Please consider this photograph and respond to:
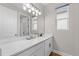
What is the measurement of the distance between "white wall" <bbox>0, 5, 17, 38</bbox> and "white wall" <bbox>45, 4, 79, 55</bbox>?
83 cm

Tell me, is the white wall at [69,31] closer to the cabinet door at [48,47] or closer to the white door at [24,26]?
the cabinet door at [48,47]

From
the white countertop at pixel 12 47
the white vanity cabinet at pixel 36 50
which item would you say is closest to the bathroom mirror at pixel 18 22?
Result: the white countertop at pixel 12 47

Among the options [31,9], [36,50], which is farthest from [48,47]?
[31,9]

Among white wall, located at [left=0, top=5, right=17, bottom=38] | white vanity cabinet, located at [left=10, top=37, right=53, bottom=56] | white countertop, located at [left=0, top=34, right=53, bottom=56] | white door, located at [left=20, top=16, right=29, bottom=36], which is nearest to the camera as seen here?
white countertop, located at [left=0, top=34, right=53, bottom=56]

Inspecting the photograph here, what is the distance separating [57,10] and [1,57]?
1.77m

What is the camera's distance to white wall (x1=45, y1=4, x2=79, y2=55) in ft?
7.07

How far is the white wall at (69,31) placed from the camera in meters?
2.15

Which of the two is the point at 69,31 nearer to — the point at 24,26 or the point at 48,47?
the point at 48,47

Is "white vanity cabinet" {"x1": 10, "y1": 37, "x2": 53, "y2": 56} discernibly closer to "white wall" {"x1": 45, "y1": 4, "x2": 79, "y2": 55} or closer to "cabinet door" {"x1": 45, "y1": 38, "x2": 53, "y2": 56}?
"cabinet door" {"x1": 45, "y1": 38, "x2": 53, "y2": 56}

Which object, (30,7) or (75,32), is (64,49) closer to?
(75,32)

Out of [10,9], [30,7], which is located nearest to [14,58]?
[10,9]

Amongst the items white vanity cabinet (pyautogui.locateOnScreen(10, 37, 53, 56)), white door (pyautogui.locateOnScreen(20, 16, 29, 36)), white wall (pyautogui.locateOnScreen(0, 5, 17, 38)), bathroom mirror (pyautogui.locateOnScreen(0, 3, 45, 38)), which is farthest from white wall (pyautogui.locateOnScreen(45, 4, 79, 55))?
white wall (pyautogui.locateOnScreen(0, 5, 17, 38))

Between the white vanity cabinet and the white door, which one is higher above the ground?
the white door

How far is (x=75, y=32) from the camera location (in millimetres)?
2172
